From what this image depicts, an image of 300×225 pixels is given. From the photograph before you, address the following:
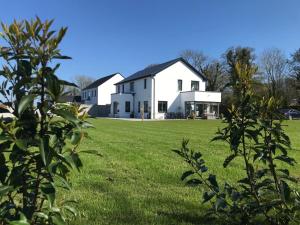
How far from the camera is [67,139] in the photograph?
212cm

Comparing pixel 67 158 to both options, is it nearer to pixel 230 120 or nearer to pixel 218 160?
pixel 230 120

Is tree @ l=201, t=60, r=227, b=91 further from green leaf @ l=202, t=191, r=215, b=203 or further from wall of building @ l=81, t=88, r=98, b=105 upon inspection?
green leaf @ l=202, t=191, r=215, b=203

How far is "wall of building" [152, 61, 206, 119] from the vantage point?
46.6 metres

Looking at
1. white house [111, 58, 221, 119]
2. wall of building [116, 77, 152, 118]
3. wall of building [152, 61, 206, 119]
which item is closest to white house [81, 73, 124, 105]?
wall of building [116, 77, 152, 118]

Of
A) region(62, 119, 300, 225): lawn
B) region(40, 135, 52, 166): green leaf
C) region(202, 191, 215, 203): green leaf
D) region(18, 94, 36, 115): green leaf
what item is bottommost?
region(62, 119, 300, 225): lawn

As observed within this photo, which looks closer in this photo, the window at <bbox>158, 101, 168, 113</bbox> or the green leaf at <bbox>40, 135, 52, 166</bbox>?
the green leaf at <bbox>40, 135, 52, 166</bbox>

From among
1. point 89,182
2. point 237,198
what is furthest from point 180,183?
point 237,198

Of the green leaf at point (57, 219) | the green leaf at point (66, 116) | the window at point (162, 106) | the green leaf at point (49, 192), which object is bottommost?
the green leaf at point (57, 219)

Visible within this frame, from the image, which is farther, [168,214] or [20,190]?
[168,214]

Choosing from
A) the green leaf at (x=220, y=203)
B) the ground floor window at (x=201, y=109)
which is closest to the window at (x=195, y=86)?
the ground floor window at (x=201, y=109)

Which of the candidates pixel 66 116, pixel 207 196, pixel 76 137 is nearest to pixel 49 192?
pixel 76 137

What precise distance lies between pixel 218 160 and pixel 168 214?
172 inches

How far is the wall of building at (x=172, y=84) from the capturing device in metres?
46.6

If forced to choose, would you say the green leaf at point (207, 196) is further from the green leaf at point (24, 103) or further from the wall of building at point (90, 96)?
the wall of building at point (90, 96)
